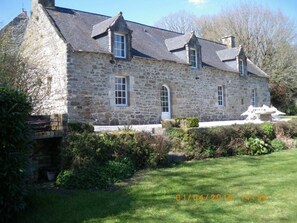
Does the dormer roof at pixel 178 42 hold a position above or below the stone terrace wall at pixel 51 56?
above

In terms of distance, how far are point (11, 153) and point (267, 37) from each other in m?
35.6

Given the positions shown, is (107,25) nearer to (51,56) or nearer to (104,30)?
(104,30)

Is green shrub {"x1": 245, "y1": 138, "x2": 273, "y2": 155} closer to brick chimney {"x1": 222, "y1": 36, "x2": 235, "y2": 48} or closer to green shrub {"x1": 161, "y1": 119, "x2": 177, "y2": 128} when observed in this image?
green shrub {"x1": 161, "y1": 119, "x2": 177, "y2": 128}

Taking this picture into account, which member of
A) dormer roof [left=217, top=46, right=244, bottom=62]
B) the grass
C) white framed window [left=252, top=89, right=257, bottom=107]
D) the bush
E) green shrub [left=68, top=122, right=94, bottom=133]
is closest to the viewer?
the grass

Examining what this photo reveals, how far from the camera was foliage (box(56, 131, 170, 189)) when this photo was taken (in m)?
6.87

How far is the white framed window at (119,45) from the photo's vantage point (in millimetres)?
16256

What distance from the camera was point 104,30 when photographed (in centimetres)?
1598

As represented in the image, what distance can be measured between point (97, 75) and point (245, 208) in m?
11.8

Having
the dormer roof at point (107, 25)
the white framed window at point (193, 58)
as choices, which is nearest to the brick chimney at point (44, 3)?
the dormer roof at point (107, 25)

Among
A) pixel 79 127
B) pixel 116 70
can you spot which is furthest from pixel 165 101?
pixel 79 127

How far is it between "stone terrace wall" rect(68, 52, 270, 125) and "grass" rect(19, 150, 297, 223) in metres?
8.06

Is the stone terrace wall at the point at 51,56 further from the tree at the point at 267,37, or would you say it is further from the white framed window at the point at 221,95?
the tree at the point at 267,37

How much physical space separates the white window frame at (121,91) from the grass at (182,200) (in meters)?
8.87

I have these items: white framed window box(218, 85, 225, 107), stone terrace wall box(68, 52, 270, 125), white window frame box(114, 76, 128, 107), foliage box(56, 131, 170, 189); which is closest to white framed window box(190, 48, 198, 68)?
stone terrace wall box(68, 52, 270, 125)
